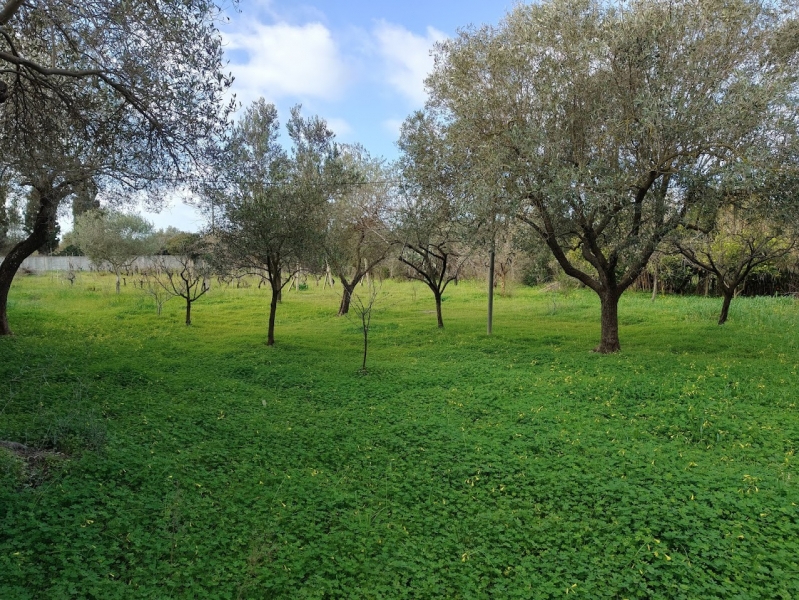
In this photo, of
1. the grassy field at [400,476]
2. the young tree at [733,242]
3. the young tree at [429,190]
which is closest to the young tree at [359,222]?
the young tree at [429,190]

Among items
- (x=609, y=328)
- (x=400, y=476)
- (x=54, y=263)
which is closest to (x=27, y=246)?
(x=400, y=476)

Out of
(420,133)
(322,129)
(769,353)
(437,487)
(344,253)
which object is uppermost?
(322,129)

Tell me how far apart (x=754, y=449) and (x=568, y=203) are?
6.34 meters

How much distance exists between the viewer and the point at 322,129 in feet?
73.2

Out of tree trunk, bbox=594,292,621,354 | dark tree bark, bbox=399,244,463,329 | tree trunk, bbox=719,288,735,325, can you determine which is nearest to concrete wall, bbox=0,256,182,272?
dark tree bark, bbox=399,244,463,329

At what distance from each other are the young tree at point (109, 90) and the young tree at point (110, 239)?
27323 mm

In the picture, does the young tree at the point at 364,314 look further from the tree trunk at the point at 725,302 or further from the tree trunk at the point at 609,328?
the tree trunk at the point at 725,302

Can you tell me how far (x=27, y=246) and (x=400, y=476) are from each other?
14564 mm

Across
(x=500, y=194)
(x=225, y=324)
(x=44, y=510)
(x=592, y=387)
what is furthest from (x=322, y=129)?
Answer: (x=44, y=510)

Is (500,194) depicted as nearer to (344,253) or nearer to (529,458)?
(529,458)

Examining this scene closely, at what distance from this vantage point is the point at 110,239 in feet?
120

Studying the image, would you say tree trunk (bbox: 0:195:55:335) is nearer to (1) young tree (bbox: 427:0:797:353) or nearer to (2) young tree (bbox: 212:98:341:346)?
(2) young tree (bbox: 212:98:341:346)

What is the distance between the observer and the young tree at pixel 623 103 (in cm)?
1055

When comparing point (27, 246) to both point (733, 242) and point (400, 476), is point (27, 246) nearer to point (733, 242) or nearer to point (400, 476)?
point (400, 476)
